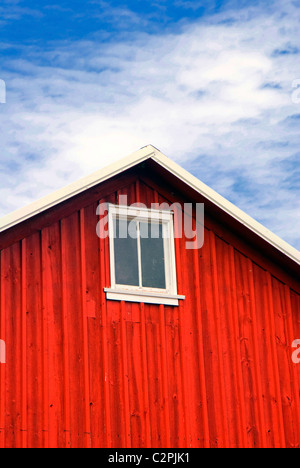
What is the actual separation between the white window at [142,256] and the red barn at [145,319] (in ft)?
0.07

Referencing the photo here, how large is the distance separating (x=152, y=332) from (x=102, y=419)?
1.48 metres

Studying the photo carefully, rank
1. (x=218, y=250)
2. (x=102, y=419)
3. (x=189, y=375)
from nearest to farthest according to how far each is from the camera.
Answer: (x=102, y=419) < (x=189, y=375) < (x=218, y=250)

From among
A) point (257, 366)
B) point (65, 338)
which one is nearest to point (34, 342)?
point (65, 338)

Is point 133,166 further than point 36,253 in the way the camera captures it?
Yes

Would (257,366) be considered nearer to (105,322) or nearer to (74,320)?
(105,322)

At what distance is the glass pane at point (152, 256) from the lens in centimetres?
1352

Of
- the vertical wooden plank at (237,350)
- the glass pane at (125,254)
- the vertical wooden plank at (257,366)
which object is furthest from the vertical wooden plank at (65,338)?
the vertical wooden plank at (257,366)

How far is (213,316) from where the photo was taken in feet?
45.4

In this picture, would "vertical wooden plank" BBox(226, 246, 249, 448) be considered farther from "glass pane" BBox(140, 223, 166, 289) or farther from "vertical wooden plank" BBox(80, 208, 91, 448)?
"vertical wooden plank" BBox(80, 208, 91, 448)

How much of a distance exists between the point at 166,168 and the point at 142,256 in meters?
1.34

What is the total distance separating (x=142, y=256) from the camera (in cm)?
1355

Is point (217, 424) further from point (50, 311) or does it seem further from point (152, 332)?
point (50, 311)

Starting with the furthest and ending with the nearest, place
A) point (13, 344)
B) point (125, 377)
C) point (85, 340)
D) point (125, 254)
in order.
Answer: point (125, 254), point (125, 377), point (85, 340), point (13, 344)

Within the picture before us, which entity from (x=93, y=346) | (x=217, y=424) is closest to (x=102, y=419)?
(x=93, y=346)
